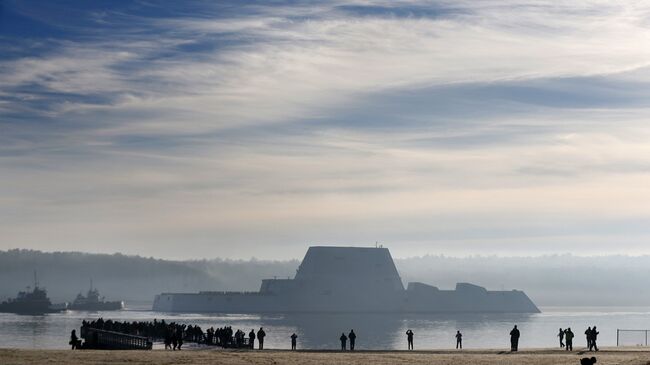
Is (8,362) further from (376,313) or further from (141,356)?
(376,313)

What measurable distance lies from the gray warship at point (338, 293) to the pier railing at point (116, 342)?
10965 centimetres

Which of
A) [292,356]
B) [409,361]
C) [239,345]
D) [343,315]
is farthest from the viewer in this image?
[343,315]

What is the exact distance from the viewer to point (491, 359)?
35.2 meters

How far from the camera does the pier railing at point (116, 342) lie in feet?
145

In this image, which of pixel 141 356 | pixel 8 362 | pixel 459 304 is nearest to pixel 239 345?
pixel 141 356

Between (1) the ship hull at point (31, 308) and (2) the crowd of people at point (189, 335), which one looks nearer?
(2) the crowd of people at point (189, 335)

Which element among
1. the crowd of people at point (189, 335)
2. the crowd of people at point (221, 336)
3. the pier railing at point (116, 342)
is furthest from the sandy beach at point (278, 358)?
the pier railing at point (116, 342)

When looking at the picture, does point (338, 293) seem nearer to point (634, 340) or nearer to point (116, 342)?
point (634, 340)

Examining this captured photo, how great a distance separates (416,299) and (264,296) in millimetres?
27298

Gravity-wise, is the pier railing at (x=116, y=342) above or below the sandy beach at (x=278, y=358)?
below

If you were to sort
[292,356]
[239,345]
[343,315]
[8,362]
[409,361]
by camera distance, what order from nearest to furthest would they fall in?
[8,362] < [409,361] < [292,356] < [239,345] < [343,315]

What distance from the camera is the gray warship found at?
16650 cm

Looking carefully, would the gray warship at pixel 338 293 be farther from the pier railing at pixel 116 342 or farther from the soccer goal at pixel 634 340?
the pier railing at pixel 116 342

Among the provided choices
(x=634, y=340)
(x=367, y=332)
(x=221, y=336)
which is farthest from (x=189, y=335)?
(x=367, y=332)
